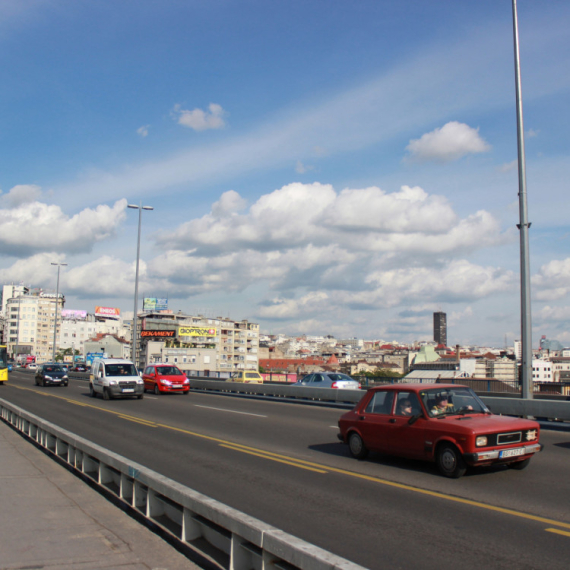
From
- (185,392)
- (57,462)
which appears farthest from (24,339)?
(57,462)

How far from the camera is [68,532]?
6.41 meters

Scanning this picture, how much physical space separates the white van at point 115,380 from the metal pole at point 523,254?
18.0 meters

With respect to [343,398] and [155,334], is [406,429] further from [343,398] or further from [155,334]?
[155,334]

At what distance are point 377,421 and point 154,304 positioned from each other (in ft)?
518

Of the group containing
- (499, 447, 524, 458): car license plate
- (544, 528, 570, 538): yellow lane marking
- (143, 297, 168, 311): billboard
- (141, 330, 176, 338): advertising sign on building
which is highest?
(143, 297, 168, 311): billboard

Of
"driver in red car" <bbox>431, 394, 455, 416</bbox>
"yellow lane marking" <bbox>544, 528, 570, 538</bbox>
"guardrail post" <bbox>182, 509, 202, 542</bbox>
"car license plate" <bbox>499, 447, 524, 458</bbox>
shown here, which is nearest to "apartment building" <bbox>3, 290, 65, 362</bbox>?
"driver in red car" <bbox>431, 394, 455, 416</bbox>

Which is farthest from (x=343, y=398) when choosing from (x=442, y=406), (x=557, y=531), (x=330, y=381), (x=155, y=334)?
(x=155, y=334)

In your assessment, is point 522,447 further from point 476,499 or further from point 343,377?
point 343,377

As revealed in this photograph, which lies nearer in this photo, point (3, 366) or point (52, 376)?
point (52, 376)

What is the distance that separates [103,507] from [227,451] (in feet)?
15.2

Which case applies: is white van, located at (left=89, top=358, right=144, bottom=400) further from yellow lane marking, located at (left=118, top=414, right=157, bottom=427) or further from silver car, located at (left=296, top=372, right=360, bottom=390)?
yellow lane marking, located at (left=118, top=414, right=157, bottom=427)

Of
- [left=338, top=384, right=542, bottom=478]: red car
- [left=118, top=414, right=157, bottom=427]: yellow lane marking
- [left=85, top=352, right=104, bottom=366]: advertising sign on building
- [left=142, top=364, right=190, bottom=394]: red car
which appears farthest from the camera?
[left=85, top=352, right=104, bottom=366]: advertising sign on building

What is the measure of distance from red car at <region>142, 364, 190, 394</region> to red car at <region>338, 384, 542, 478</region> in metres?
22.5

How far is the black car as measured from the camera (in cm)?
4122
